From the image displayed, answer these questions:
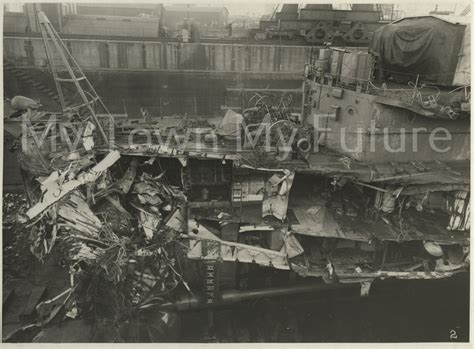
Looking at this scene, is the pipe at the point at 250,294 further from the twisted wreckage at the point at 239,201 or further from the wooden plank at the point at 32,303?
the wooden plank at the point at 32,303

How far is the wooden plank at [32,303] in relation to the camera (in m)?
10.5

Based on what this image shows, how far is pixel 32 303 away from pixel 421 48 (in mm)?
13849

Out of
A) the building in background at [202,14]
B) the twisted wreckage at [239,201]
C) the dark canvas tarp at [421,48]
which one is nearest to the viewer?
the twisted wreckage at [239,201]

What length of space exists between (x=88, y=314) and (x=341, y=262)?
753 cm

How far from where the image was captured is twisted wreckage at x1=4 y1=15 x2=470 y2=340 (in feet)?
33.7

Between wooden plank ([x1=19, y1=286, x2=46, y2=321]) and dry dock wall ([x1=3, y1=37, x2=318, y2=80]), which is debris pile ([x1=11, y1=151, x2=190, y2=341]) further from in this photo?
dry dock wall ([x1=3, y1=37, x2=318, y2=80])

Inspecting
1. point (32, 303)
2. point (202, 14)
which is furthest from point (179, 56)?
point (202, 14)

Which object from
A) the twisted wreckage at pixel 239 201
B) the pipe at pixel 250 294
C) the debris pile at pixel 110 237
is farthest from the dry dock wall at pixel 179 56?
the pipe at pixel 250 294

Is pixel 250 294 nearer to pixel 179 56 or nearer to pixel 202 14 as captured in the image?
pixel 179 56

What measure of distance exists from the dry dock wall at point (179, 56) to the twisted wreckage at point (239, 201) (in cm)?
1438

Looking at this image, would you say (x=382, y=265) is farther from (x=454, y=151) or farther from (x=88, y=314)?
(x=88, y=314)

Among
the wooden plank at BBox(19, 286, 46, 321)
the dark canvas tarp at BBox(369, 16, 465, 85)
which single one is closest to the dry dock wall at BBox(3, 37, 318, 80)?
the dark canvas tarp at BBox(369, 16, 465, 85)

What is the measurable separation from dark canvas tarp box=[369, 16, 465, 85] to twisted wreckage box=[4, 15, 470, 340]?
0.71 ft

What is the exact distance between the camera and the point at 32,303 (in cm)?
1093
